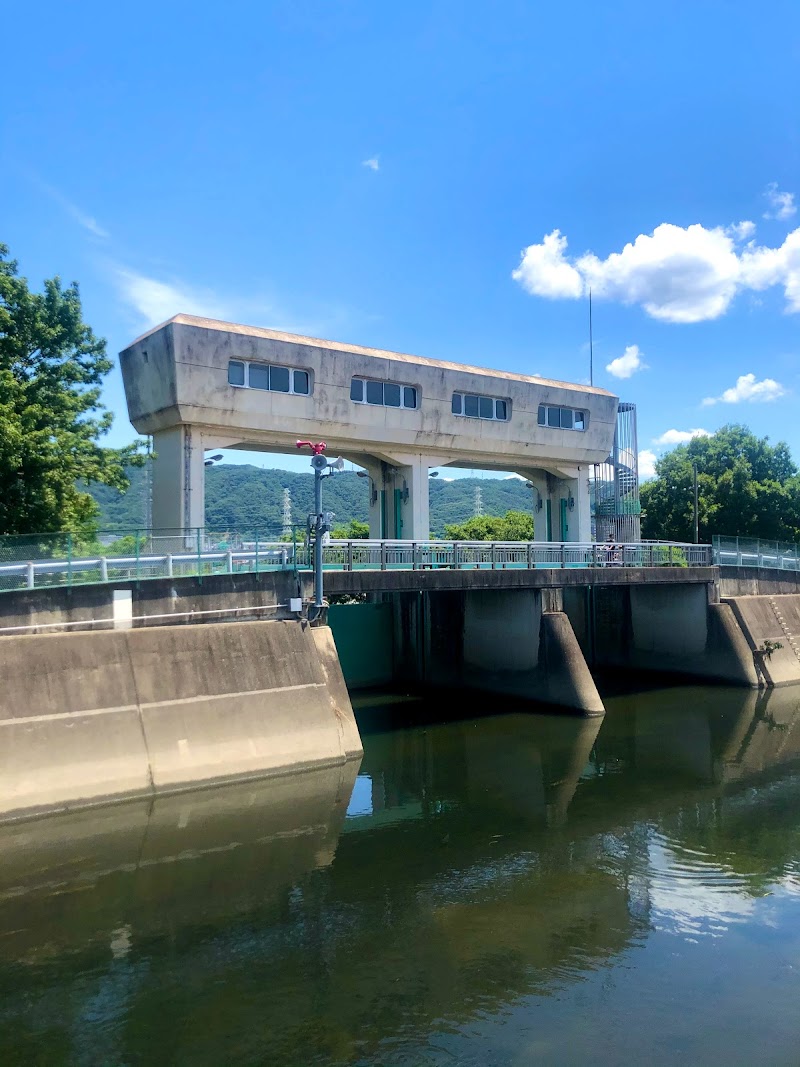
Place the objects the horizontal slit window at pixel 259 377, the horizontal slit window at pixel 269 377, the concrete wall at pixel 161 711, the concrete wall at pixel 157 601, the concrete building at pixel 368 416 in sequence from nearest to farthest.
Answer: the concrete wall at pixel 161 711 < the concrete wall at pixel 157 601 < the concrete building at pixel 368 416 < the horizontal slit window at pixel 269 377 < the horizontal slit window at pixel 259 377

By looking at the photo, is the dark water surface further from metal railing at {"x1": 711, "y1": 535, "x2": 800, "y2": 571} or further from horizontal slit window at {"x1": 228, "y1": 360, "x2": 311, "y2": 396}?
metal railing at {"x1": 711, "y1": 535, "x2": 800, "y2": 571}

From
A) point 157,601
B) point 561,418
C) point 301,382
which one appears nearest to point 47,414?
point 157,601

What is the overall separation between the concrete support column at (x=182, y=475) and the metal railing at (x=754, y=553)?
63.3ft

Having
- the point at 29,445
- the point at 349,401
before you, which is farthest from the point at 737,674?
the point at 29,445

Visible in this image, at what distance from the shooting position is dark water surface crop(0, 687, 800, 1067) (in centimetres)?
772

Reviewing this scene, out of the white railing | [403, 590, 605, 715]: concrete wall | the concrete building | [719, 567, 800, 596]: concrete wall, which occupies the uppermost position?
the concrete building

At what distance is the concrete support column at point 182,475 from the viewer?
2416 cm

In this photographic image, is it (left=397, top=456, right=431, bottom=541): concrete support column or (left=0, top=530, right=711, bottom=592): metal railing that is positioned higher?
(left=397, top=456, right=431, bottom=541): concrete support column

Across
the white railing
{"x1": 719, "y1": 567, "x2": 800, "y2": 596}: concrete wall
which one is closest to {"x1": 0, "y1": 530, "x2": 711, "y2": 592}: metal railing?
the white railing

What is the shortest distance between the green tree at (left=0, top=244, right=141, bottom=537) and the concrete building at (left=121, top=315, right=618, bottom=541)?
2.81m

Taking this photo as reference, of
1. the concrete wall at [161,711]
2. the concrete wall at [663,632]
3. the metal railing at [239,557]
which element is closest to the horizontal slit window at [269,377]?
the metal railing at [239,557]

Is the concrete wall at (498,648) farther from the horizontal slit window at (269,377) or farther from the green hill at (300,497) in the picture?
the green hill at (300,497)

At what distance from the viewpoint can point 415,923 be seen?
10.2m

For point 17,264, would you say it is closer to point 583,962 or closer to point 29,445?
point 29,445
